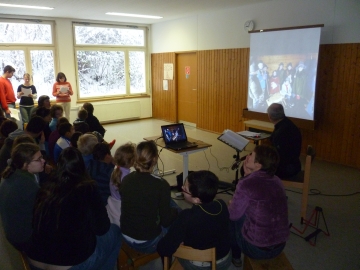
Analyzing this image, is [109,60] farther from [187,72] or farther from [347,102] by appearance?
[347,102]

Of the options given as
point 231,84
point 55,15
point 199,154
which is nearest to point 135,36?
point 55,15

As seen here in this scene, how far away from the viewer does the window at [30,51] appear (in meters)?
7.16

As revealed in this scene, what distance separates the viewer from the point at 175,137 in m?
3.77

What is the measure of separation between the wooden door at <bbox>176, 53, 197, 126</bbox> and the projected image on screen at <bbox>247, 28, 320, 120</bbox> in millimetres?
2282

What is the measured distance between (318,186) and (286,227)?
2616mm

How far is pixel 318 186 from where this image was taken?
4.21 m

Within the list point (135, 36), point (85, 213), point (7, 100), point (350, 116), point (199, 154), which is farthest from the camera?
point (135, 36)

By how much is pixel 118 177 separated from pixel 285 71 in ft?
13.6

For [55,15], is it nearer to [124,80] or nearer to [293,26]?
[124,80]

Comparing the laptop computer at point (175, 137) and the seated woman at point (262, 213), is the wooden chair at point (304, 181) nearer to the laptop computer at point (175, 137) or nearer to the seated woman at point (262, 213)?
the laptop computer at point (175, 137)

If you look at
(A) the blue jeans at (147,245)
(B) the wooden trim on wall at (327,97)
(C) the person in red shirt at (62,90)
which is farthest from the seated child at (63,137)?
(C) the person in red shirt at (62,90)

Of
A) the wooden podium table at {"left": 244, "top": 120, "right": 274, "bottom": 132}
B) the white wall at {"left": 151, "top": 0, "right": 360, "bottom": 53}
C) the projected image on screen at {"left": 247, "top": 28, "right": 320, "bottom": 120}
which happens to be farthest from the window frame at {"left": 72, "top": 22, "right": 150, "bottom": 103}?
the wooden podium table at {"left": 244, "top": 120, "right": 274, "bottom": 132}

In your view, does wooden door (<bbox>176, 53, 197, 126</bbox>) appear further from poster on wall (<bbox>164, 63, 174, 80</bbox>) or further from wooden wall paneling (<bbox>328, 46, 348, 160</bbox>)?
wooden wall paneling (<bbox>328, 46, 348, 160</bbox>)

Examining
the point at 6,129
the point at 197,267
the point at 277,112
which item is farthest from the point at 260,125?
the point at 197,267
